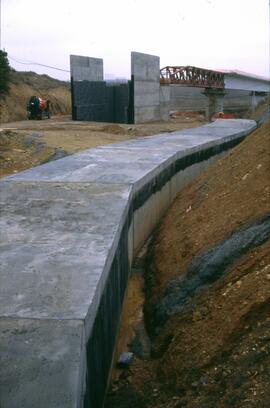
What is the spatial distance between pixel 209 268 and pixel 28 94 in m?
31.2

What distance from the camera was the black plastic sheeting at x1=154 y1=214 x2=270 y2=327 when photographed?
17.6 feet

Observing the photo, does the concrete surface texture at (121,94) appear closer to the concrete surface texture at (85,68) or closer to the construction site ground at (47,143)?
the concrete surface texture at (85,68)

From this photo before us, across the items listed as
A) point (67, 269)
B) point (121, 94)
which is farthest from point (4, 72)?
point (67, 269)

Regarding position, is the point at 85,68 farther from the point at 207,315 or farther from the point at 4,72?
the point at 207,315

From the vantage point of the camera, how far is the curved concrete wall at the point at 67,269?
118 inches

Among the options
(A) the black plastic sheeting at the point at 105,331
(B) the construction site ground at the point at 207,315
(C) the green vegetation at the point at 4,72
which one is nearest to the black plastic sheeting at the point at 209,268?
(B) the construction site ground at the point at 207,315

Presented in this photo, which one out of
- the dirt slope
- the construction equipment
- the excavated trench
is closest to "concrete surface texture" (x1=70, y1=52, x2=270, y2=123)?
the construction equipment

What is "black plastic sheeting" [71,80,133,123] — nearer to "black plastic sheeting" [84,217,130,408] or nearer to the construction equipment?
the construction equipment

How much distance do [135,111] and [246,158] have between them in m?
20.7

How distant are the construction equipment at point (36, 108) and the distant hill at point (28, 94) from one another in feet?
5.37

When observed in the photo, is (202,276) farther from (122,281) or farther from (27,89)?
(27,89)

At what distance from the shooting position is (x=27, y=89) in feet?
113

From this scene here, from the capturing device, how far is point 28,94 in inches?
1336

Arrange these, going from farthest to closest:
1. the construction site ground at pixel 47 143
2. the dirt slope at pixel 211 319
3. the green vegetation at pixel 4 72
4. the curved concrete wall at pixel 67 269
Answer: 1. the green vegetation at pixel 4 72
2. the construction site ground at pixel 47 143
3. the dirt slope at pixel 211 319
4. the curved concrete wall at pixel 67 269
